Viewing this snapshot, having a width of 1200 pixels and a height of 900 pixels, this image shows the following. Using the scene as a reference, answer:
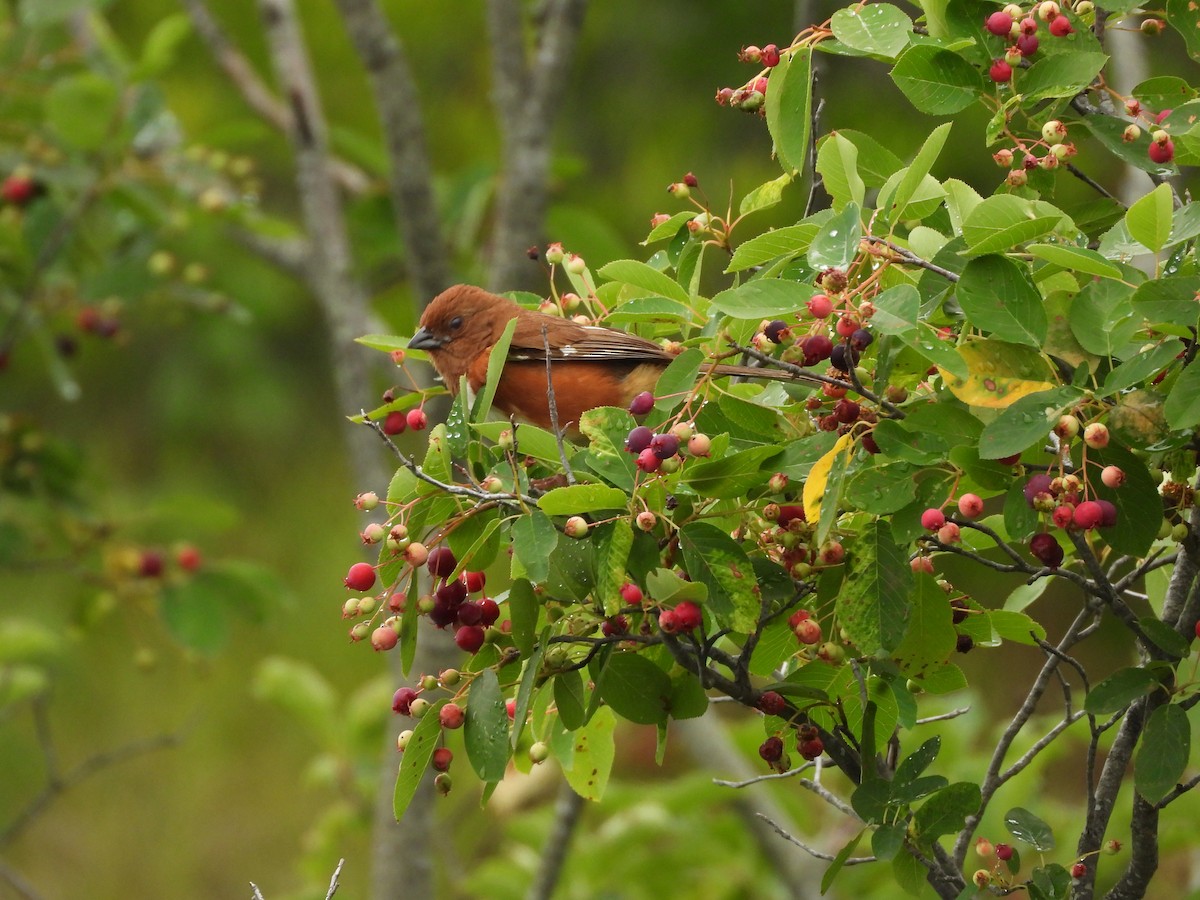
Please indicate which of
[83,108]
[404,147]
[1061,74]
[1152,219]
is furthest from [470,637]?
[83,108]

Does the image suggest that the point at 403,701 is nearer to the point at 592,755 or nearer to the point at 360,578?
the point at 360,578

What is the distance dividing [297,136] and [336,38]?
5958 mm

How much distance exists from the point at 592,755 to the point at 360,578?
459 mm

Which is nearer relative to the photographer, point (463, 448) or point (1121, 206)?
point (463, 448)

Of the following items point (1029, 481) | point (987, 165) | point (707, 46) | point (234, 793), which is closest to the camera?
point (1029, 481)

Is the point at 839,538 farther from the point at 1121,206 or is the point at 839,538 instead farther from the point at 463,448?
the point at 1121,206

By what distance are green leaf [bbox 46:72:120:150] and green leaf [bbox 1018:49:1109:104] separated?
3299 millimetres

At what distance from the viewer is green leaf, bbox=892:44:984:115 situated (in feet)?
6.64

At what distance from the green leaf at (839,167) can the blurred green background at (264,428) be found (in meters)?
4.59

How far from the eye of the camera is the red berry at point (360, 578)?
2031 millimetres

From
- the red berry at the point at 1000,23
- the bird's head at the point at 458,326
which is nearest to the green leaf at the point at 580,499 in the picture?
the red berry at the point at 1000,23

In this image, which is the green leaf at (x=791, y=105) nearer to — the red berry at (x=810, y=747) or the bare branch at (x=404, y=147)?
the red berry at (x=810, y=747)

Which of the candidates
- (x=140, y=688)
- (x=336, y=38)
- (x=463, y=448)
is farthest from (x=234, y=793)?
(x=463, y=448)

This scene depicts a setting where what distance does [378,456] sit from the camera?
14.3ft
